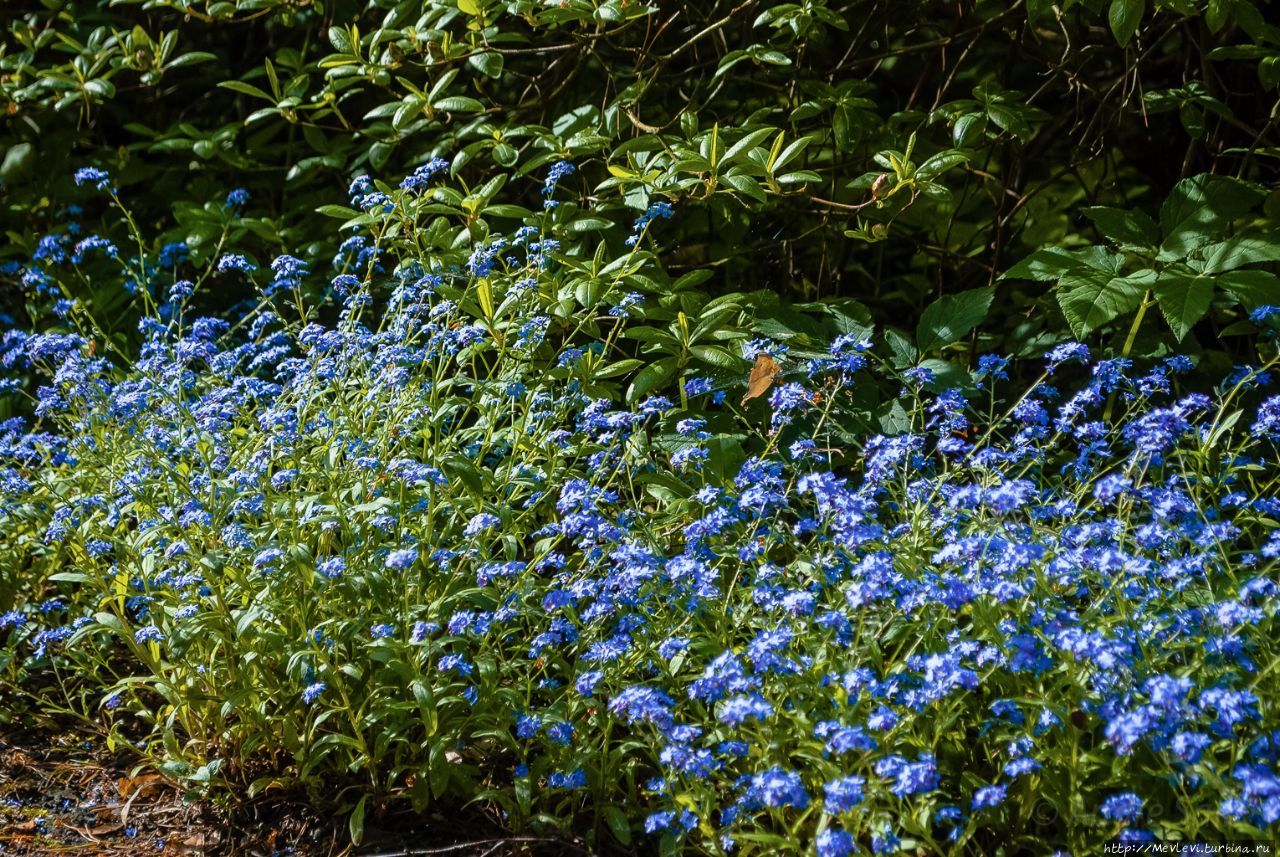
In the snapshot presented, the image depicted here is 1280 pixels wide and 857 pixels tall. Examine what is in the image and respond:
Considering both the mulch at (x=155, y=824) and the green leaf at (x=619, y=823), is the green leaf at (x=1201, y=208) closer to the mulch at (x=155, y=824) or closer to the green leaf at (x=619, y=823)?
the green leaf at (x=619, y=823)

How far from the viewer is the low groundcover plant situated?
79.0 inches

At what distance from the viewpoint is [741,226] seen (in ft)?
12.6

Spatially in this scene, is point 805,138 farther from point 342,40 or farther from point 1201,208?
point 342,40

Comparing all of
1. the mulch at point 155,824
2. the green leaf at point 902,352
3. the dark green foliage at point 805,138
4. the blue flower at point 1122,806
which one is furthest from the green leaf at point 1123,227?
the mulch at point 155,824

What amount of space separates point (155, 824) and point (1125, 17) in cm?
298

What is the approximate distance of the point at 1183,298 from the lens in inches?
112

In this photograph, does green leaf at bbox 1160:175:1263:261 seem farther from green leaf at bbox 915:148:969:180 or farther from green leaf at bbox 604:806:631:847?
green leaf at bbox 604:806:631:847

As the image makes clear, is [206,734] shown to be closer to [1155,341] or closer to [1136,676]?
[1136,676]

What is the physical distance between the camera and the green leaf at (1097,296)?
114 inches

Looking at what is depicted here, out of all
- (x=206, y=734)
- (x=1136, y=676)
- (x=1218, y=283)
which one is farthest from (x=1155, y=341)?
(x=206, y=734)

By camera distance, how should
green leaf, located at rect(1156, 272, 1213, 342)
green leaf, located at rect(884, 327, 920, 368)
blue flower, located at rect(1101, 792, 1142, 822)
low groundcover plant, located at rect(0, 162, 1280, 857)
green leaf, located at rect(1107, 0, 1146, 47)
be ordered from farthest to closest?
green leaf, located at rect(884, 327, 920, 368) → green leaf, located at rect(1107, 0, 1146, 47) → green leaf, located at rect(1156, 272, 1213, 342) → low groundcover plant, located at rect(0, 162, 1280, 857) → blue flower, located at rect(1101, 792, 1142, 822)

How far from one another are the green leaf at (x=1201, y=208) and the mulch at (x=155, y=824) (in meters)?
2.16

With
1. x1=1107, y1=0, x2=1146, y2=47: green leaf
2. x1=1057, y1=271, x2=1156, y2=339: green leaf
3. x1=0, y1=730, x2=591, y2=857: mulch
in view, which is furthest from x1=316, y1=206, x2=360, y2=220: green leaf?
x1=1107, y1=0, x2=1146, y2=47: green leaf

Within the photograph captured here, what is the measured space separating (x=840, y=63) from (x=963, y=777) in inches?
98.5
